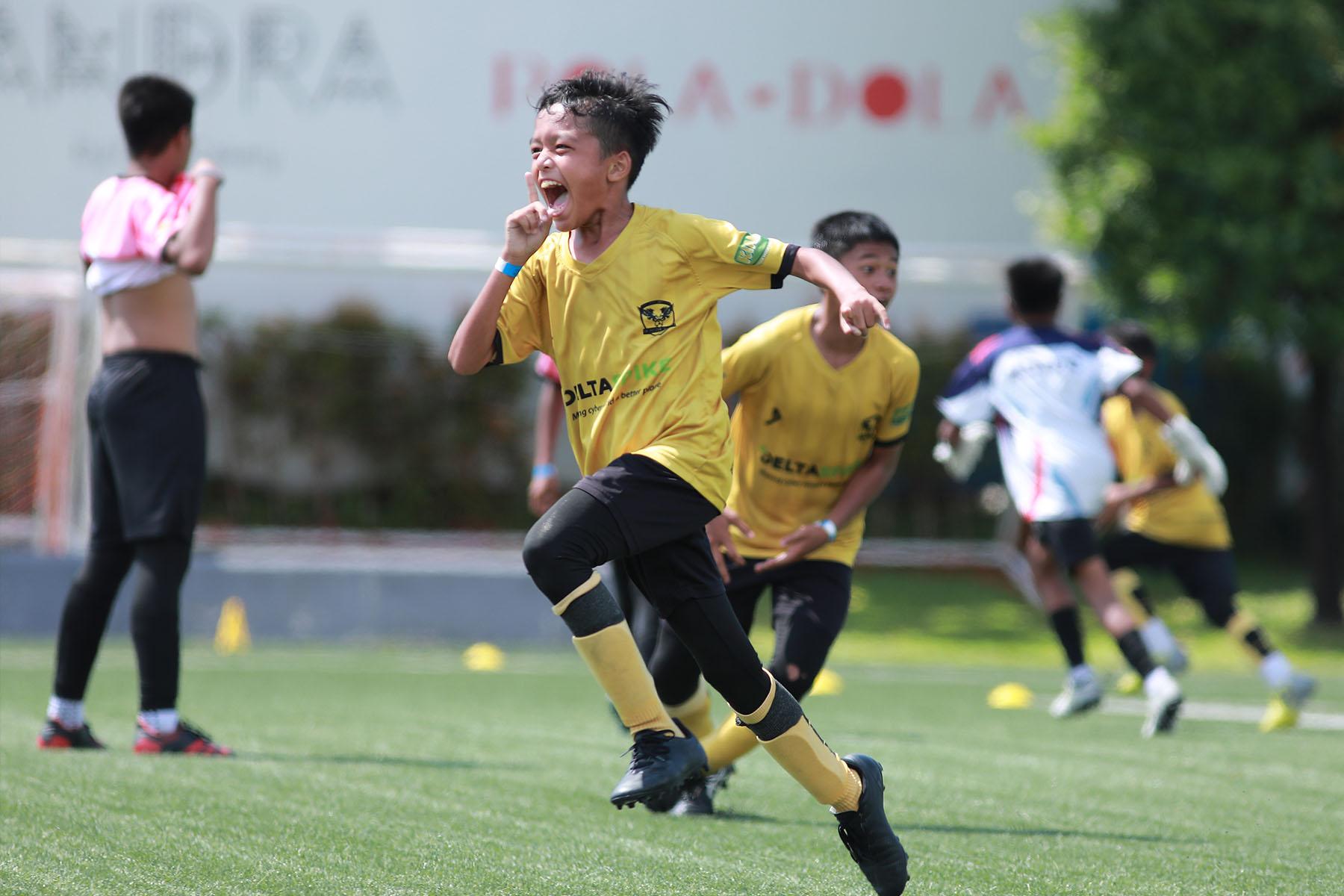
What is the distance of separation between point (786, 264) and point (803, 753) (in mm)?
1102

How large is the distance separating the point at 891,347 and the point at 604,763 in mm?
1789

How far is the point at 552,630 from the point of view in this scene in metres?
12.8

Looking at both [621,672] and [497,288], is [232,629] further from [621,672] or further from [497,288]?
[621,672]

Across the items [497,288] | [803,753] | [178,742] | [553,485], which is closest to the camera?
[803,753]

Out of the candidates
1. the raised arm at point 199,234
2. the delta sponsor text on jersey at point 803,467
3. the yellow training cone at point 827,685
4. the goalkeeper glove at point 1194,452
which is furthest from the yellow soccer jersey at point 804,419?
the yellow training cone at point 827,685

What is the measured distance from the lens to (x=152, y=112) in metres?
5.84

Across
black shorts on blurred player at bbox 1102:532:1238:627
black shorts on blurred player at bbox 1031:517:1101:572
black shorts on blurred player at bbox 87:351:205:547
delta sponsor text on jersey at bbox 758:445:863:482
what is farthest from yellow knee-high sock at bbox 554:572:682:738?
black shorts on blurred player at bbox 1102:532:1238:627

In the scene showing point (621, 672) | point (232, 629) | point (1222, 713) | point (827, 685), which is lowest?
point (232, 629)

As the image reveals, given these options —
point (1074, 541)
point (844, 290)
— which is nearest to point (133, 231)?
point (844, 290)

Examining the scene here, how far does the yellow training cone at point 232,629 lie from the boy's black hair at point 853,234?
792 cm

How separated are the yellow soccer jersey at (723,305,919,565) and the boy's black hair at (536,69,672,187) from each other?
1281mm

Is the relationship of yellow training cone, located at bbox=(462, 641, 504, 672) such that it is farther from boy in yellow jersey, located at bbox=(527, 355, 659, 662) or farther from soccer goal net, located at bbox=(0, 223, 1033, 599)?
soccer goal net, located at bbox=(0, 223, 1033, 599)

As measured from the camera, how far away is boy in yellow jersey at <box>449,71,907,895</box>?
356cm

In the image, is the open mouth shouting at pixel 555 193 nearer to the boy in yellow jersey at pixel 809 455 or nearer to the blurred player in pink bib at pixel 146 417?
the boy in yellow jersey at pixel 809 455
